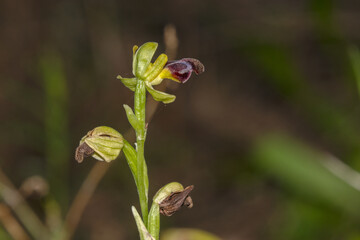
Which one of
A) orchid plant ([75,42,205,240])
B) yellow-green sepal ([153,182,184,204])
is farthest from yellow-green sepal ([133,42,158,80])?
yellow-green sepal ([153,182,184,204])

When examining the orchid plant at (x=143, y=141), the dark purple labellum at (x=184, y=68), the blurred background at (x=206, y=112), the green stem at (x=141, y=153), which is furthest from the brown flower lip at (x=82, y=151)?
the blurred background at (x=206, y=112)

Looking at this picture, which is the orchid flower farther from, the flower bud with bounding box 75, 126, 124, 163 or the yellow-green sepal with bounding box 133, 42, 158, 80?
the flower bud with bounding box 75, 126, 124, 163

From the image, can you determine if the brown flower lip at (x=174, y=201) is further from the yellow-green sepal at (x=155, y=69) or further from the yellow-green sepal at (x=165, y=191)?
the yellow-green sepal at (x=155, y=69)

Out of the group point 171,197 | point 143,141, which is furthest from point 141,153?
point 171,197

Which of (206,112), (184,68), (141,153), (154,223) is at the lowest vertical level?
(206,112)

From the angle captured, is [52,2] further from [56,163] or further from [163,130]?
[56,163]

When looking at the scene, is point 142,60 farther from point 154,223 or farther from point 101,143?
point 154,223
